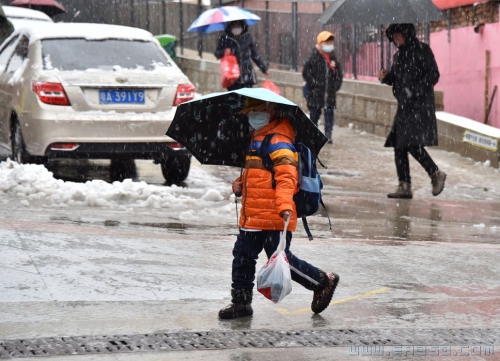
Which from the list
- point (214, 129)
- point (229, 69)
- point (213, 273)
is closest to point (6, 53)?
point (229, 69)

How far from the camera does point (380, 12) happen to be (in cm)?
1100

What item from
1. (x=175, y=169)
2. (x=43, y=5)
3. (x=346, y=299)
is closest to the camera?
(x=346, y=299)

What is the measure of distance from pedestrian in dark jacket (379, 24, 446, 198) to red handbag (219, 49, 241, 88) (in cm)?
330

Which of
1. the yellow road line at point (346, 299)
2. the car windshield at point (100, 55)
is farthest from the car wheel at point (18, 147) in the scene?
the yellow road line at point (346, 299)

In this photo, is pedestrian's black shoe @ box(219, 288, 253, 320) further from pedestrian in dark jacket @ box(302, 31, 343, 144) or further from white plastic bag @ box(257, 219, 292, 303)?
pedestrian in dark jacket @ box(302, 31, 343, 144)

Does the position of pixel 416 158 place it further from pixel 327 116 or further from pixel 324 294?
pixel 324 294

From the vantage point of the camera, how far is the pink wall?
52.1 feet

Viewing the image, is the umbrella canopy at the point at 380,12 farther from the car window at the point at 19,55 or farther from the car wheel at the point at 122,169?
the car window at the point at 19,55

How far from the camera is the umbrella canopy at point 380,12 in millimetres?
→ 10867

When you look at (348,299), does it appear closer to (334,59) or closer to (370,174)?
(370,174)

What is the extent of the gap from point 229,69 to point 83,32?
323 centimetres

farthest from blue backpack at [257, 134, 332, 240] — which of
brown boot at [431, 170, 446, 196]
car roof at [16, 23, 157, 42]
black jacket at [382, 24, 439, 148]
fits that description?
car roof at [16, 23, 157, 42]

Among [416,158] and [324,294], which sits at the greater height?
[324,294]

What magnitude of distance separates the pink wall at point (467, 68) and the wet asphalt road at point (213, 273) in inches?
217
